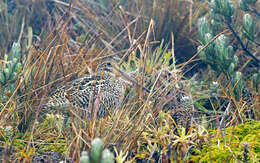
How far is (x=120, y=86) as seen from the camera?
215 cm

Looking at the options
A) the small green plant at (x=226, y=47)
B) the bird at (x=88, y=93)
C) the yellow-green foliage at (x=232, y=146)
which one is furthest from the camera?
the small green plant at (x=226, y=47)

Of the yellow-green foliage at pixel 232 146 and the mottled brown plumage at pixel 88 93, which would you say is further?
the mottled brown plumage at pixel 88 93

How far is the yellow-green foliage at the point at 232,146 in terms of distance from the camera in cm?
152

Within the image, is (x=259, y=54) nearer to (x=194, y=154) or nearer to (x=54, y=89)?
(x=194, y=154)

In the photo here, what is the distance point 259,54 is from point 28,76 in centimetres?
198

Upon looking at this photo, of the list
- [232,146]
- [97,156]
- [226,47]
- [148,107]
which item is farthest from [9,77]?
[226,47]

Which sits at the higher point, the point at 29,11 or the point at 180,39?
the point at 29,11

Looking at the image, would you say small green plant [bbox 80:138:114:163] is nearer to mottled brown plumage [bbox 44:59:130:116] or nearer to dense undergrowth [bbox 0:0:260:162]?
dense undergrowth [bbox 0:0:260:162]

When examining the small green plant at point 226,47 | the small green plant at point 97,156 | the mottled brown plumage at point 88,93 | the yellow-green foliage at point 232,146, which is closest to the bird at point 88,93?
the mottled brown plumage at point 88,93

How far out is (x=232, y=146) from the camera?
1625 millimetres

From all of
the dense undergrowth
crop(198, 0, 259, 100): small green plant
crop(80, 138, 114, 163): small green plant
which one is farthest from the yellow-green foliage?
crop(80, 138, 114, 163): small green plant

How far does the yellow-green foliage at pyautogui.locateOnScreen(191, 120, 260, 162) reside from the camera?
4.99 feet

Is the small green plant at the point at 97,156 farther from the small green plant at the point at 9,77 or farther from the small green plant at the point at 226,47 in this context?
the small green plant at the point at 226,47

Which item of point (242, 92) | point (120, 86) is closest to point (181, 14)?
point (242, 92)
